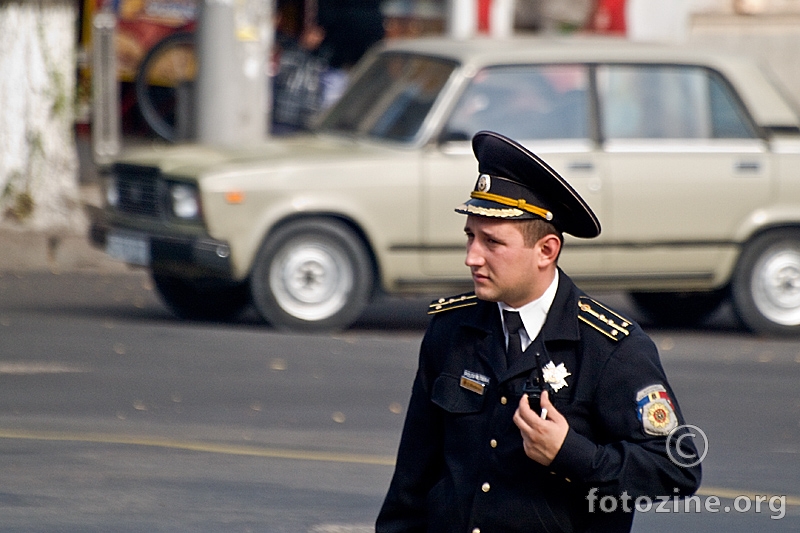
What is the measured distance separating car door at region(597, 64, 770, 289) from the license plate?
300cm

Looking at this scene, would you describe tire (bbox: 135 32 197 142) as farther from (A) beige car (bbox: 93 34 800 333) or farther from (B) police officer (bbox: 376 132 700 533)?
(B) police officer (bbox: 376 132 700 533)

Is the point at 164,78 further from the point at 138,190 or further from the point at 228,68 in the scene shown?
the point at 138,190

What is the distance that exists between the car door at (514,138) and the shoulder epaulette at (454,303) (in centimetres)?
600

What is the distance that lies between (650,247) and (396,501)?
6.63 metres

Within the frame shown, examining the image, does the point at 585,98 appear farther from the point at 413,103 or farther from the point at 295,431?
the point at 295,431

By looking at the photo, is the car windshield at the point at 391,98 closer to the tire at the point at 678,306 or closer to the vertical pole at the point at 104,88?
the tire at the point at 678,306

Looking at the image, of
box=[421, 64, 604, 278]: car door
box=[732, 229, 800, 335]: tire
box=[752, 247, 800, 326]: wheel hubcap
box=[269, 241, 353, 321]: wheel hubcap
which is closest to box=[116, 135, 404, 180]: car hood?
box=[421, 64, 604, 278]: car door

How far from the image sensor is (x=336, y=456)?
6133mm

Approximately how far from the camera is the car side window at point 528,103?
9266mm

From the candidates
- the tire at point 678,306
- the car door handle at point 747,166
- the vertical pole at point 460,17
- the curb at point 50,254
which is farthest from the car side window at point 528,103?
the vertical pole at point 460,17

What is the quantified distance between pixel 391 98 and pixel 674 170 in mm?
1978

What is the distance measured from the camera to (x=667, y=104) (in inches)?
377

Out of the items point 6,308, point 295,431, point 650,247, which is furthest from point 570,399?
point 6,308

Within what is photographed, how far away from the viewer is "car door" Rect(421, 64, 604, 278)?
9.02 meters
